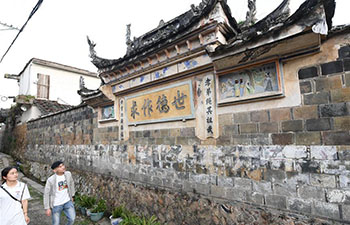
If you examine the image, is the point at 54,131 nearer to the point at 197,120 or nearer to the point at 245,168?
the point at 197,120

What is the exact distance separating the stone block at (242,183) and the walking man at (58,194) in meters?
3.34

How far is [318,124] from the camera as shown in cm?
264

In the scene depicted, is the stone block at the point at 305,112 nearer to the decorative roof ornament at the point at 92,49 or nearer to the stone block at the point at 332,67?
the stone block at the point at 332,67

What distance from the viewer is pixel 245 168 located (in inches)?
126

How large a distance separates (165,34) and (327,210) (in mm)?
4161

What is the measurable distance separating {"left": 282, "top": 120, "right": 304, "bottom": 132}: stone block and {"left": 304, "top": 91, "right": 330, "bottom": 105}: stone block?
0.30 m

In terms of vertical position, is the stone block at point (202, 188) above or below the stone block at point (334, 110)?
below

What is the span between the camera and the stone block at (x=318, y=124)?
2.58m

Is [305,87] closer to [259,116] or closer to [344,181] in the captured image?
[259,116]

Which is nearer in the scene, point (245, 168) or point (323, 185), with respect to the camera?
point (323, 185)

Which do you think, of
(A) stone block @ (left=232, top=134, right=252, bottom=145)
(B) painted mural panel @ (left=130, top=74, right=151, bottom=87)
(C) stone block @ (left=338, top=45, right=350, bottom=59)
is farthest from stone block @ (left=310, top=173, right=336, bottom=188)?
(B) painted mural panel @ (left=130, top=74, right=151, bottom=87)

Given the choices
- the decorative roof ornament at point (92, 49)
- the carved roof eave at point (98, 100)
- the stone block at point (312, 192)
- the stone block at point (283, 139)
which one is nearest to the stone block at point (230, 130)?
the stone block at point (283, 139)

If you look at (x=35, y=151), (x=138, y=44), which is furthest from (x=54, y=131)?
(x=138, y=44)

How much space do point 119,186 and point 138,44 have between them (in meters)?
4.07
